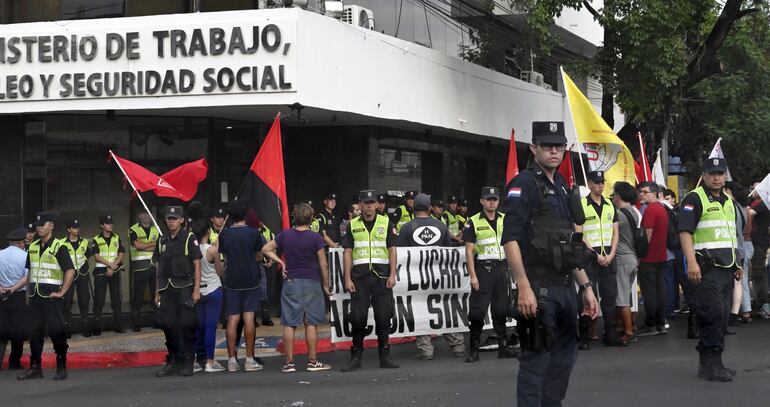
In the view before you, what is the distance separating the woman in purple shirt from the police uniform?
4613 millimetres

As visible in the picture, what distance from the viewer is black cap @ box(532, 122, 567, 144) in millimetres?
6980

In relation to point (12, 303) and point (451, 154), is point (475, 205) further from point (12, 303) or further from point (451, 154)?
point (12, 303)

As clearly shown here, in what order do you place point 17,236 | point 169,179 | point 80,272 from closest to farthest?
1. point 17,236
2. point 169,179
3. point 80,272

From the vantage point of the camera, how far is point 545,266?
273 inches

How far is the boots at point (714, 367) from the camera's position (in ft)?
31.3

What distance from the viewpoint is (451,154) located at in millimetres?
22359

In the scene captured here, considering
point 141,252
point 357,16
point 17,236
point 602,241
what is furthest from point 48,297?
point 357,16

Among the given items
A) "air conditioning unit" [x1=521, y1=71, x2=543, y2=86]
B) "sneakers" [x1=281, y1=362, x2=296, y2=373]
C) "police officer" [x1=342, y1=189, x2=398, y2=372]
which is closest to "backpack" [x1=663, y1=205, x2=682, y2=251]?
"police officer" [x1=342, y1=189, x2=398, y2=372]

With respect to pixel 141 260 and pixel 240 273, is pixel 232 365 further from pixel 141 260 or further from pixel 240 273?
pixel 141 260

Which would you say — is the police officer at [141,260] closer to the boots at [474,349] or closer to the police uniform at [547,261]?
the boots at [474,349]

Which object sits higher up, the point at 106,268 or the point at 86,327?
the point at 106,268

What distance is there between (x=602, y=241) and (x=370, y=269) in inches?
110

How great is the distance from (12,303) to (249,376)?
300 cm

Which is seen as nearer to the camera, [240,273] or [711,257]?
[711,257]
